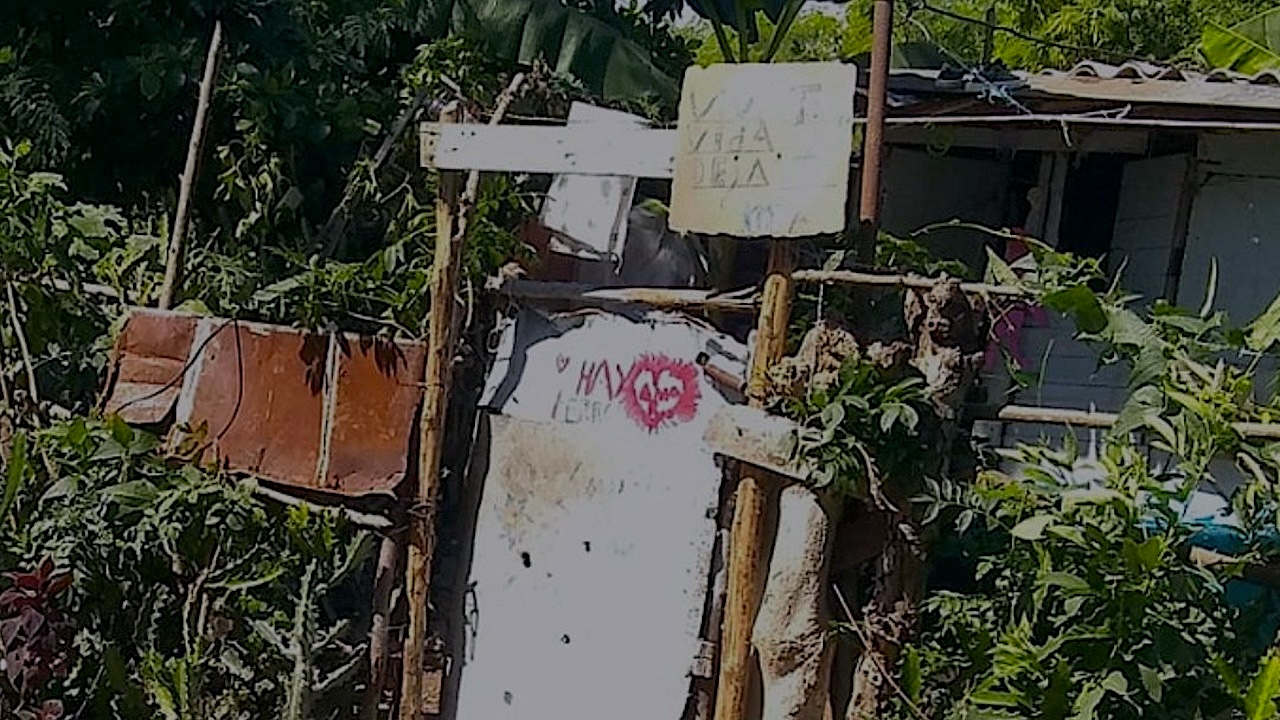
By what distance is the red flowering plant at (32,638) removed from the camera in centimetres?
389

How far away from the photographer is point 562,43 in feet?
21.9

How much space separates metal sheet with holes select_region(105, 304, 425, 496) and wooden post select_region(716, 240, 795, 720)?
1.05m

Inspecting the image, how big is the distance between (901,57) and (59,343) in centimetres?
496

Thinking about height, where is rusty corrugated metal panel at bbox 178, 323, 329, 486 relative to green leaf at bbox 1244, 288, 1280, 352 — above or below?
below

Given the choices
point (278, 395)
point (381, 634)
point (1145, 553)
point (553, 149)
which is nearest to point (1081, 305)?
point (1145, 553)

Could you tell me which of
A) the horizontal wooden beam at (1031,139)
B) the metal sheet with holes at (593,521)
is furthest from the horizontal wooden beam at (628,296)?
the horizontal wooden beam at (1031,139)

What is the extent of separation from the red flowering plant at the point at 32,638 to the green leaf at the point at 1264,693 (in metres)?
2.94

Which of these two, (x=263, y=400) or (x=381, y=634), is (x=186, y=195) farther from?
(x=381, y=634)

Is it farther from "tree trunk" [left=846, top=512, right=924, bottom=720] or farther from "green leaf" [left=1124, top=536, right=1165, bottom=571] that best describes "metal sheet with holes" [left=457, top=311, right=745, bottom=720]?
"green leaf" [left=1124, top=536, right=1165, bottom=571]

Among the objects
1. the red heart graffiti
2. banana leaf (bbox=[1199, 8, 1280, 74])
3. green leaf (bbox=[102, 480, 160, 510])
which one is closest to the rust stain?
green leaf (bbox=[102, 480, 160, 510])

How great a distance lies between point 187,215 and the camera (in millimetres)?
4461

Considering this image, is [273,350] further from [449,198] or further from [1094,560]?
[1094,560]

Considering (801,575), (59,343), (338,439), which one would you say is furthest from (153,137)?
(801,575)

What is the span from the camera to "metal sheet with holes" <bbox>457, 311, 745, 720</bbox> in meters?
3.78
